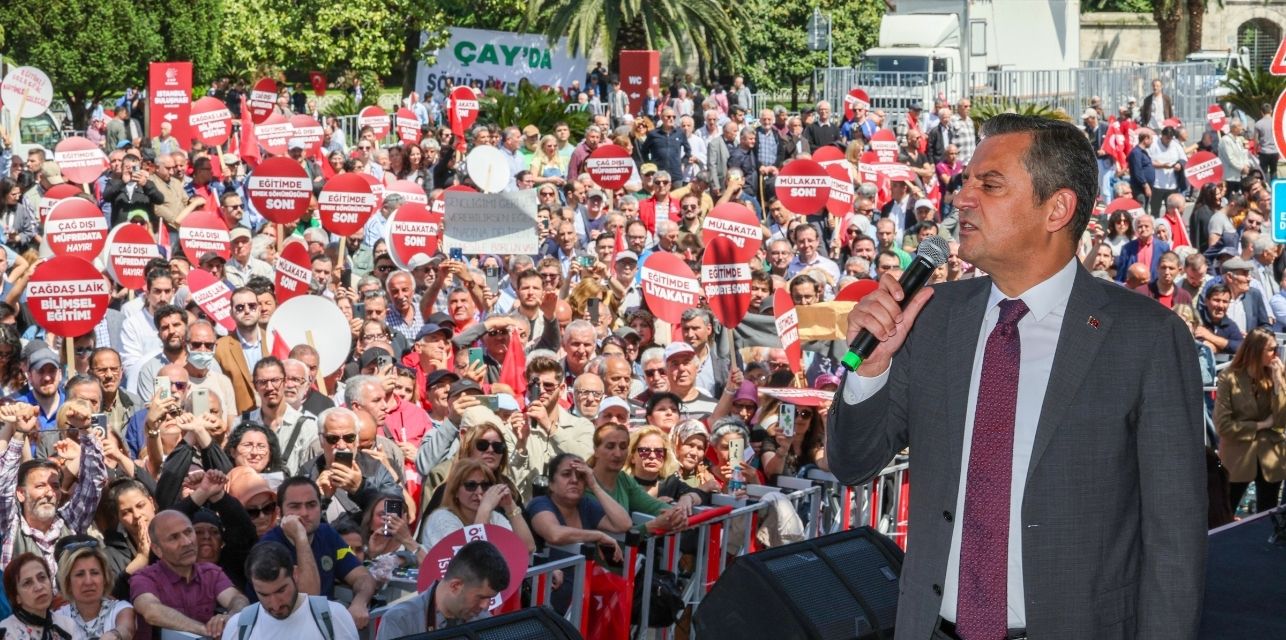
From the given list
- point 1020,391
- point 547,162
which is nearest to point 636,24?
point 547,162

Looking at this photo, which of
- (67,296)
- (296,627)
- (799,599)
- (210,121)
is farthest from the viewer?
(210,121)

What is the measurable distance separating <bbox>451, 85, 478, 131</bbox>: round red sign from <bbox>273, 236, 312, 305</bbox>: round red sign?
36.7 ft

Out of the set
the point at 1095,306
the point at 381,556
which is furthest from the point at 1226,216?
the point at 1095,306

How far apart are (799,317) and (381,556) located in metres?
4.72

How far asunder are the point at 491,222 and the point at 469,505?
234 inches

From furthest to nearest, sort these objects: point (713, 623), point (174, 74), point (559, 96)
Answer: point (559, 96) < point (174, 74) < point (713, 623)

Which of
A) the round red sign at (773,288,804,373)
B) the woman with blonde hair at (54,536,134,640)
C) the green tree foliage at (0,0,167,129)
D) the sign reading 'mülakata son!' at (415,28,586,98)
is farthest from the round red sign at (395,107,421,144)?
the green tree foliage at (0,0,167,129)

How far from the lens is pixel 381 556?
6785 mm

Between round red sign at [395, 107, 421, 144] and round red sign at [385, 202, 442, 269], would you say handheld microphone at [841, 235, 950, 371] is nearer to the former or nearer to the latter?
round red sign at [385, 202, 442, 269]

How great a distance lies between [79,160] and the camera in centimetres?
1659

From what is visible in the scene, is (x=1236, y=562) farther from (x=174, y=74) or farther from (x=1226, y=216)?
(x=174, y=74)

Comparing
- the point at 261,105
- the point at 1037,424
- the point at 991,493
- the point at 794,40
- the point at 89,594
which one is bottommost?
the point at 89,594

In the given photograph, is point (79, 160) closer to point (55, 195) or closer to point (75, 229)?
point (55, 195)

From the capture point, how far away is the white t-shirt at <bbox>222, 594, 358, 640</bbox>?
5.61 meters
